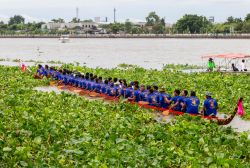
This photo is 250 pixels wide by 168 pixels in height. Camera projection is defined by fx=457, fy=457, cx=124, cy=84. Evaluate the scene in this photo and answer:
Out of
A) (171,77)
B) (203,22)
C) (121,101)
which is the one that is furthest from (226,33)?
(121,101)

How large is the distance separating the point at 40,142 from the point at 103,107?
6266 mm

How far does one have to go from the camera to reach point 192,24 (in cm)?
18125

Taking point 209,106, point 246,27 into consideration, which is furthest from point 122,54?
point 246,27

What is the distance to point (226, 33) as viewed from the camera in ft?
562

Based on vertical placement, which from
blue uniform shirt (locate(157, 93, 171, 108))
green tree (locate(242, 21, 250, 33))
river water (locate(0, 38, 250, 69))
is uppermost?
green tree (locate(242, 21, 250, 33))

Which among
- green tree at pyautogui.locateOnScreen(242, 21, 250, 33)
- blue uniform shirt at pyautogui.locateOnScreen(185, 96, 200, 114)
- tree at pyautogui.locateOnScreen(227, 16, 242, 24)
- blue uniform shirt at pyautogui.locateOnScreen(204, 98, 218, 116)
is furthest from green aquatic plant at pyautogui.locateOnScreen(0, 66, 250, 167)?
tree at pyautogui.locateOnScreen(227, 16, 242, 24)

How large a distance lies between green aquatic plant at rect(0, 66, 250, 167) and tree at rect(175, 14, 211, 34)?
545 ft

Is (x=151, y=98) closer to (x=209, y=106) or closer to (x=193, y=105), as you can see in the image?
(x=193, y=105)

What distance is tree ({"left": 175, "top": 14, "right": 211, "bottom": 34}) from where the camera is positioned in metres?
180

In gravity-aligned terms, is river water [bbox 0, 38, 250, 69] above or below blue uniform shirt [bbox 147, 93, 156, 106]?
below

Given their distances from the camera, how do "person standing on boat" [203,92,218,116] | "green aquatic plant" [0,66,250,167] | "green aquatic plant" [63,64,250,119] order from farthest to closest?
"green aquatic plant" [63,64,250,119] < "person standing on boat" [203,92,218,116] < "green aquatic plant" [0,66,250,167]

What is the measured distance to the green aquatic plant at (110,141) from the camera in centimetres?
1072

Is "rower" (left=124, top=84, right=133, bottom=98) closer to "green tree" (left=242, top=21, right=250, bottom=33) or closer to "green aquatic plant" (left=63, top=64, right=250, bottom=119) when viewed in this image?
"green aquatic plant" (left=63, top=64, right=250, bottom=119)

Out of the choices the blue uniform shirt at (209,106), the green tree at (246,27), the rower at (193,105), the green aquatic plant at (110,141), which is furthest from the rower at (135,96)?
the green tree at (246,27)
